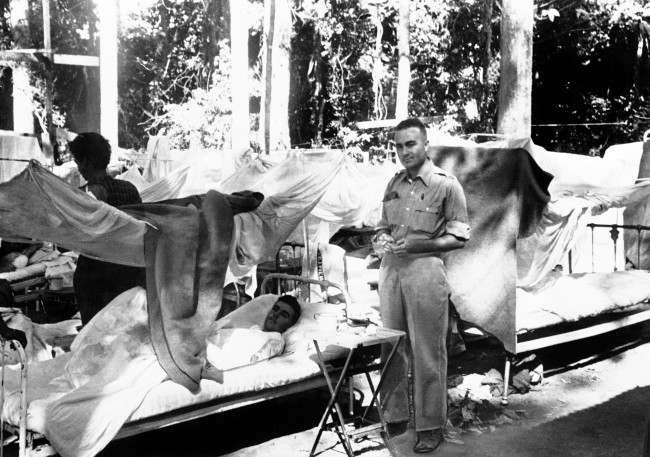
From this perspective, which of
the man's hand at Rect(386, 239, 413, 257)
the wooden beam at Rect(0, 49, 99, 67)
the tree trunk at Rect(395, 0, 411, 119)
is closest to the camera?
the man's hand at Rect(386, 239, 413, 257)

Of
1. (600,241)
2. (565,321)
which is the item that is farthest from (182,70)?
(565,321)

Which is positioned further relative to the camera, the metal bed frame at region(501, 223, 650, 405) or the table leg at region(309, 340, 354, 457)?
the metal bed frame at region(501, 223, 650, 405)

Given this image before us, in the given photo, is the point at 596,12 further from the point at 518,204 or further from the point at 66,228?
the point at 66,228

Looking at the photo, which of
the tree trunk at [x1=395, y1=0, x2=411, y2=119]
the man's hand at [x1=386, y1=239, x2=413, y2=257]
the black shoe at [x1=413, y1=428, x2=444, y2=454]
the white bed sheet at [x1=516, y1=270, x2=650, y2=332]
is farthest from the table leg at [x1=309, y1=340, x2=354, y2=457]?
the tree trunk at [x1=395, y1=0, x2=411, y2=119]

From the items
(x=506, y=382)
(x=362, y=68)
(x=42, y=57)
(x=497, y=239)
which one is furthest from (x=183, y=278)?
(x=362, y=68)

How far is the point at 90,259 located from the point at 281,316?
1.56 meters

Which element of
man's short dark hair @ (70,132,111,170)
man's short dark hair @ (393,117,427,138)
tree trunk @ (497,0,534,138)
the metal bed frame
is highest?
tree trunk @ (497,0,534,138)

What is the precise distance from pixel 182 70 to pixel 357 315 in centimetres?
2516

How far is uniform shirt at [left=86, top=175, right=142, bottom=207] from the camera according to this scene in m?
5.23

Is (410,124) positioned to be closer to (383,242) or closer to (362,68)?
(383,242)

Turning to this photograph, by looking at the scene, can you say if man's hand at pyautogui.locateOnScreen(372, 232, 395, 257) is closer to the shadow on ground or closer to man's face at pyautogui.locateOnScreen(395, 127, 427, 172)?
man's face at pyautogui.locateOnScreen(395, 127, 427, 172)

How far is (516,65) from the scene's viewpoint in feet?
33.0

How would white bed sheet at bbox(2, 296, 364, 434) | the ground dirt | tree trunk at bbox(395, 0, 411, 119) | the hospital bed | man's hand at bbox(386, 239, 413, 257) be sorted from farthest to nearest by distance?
1. tree trunk at bbox(395, 0, 411, 119)
2. the ground dirt
3. man's hand at bbox(386, 239, 413, 257)
4. white bed sheet at bbox(2, 296, 364, 434)
5. the hospital bed

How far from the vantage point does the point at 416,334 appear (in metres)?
5.14
